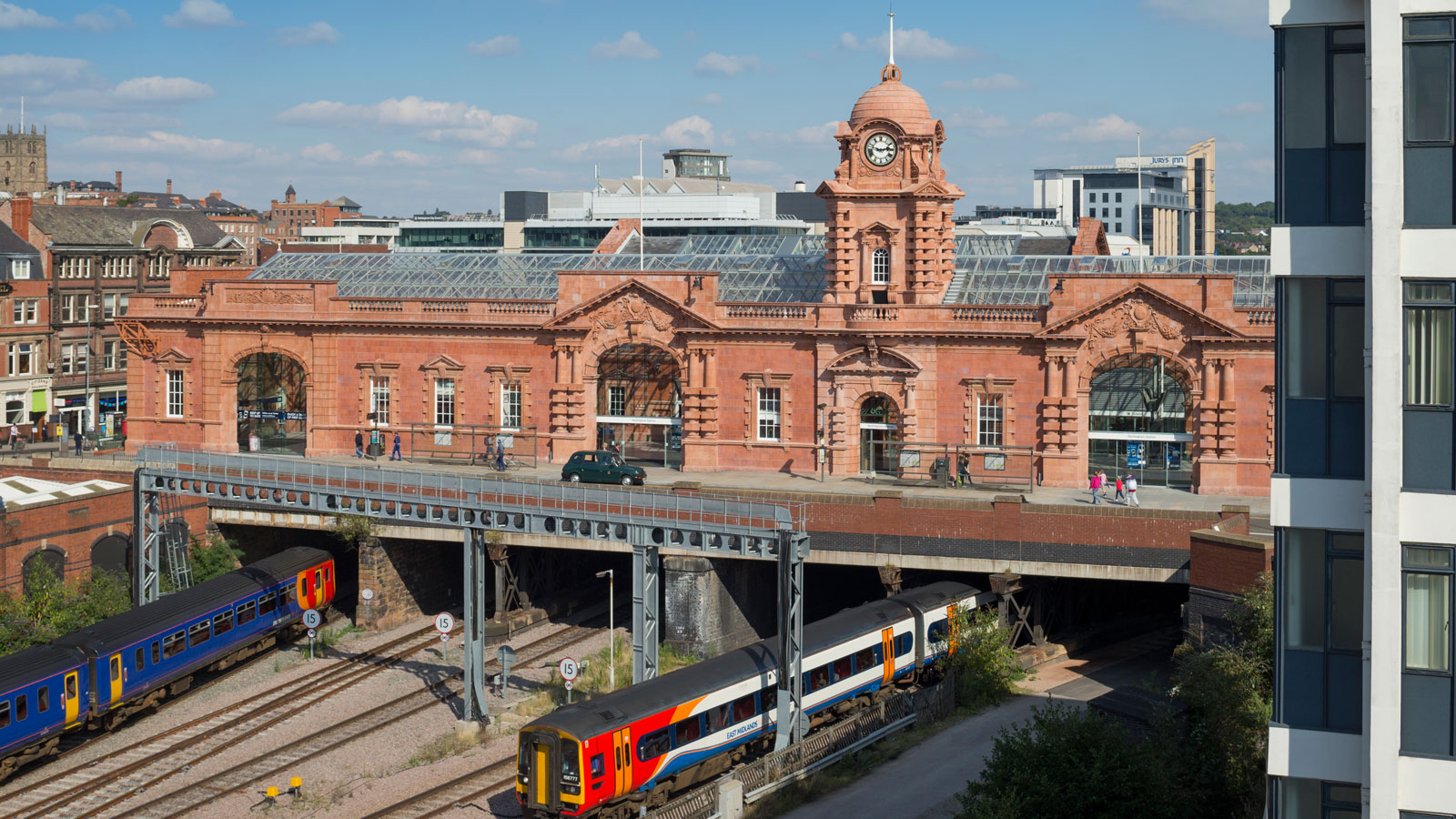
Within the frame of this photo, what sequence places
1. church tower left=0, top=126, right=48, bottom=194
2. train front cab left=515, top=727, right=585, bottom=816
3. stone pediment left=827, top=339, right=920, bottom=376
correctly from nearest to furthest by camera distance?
train front cab left=515, top=727, right=585, bottom=816 → stone pediment left=827, top=339, right=920, bottom=376 → church tower left=0, top=126, right=48, bottom=194

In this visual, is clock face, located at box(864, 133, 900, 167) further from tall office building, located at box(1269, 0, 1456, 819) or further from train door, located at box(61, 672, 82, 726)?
tall office building, located at box(1269, 0, 1456, 819)

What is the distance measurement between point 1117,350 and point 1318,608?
43.8 m

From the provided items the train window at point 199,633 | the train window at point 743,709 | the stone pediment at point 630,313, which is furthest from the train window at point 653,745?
the stone pediment at point 630,313

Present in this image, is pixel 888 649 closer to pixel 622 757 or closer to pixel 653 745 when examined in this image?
pixel 653 745

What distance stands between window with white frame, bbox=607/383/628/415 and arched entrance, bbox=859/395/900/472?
39.2ft

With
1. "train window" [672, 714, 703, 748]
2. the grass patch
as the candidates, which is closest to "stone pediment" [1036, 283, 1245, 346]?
"train window" [672, 714, 703, 748]

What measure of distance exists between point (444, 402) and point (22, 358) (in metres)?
34.9

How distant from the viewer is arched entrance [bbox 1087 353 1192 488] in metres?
62.2

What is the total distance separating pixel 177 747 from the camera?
148ft

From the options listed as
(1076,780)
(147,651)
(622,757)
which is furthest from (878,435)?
(1076,780)

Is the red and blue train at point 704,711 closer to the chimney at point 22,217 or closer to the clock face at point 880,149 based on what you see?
the clock face at point 880,149

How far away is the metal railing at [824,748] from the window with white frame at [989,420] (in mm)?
18267

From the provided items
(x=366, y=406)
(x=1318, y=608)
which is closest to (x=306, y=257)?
(x=366, y=406)

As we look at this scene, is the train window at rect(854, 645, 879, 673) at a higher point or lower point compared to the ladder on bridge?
lower
